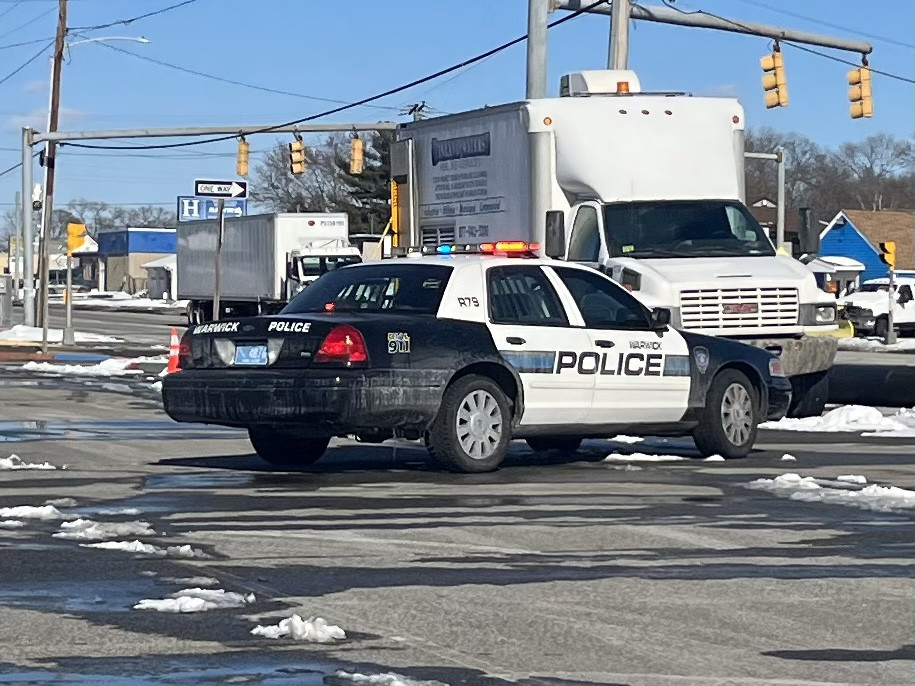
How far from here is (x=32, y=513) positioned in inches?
382

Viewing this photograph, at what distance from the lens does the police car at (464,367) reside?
38.0 ft

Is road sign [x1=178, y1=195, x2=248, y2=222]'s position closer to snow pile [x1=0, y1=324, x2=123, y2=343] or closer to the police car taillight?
snow pile [x1=0, y1=324, x2=123, y2=343]

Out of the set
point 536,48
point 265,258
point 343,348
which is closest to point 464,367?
point 343,348

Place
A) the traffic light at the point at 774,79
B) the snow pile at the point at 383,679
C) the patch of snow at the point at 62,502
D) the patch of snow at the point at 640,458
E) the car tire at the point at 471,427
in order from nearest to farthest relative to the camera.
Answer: the snow pile at the point at 383,679 → the patch of snow at the point at 62,502 → the car tire at the point at 471,427 → the patch of snow at the point at 640,458 → the traffic light at the point at 774,79

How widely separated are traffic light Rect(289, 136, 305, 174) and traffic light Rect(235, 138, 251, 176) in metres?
1.09

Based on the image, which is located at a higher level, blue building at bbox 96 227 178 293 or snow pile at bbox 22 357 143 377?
blue building at bbox 96 227 178 293

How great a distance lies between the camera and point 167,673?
5.75 metres

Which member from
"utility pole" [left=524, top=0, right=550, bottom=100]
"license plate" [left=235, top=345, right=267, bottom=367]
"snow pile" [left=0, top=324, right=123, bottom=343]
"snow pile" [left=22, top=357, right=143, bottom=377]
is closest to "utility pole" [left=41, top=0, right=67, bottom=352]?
"snow pile" [left=0, top=324, right=123, bottom=343]

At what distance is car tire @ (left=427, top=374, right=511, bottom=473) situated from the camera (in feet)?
39.0

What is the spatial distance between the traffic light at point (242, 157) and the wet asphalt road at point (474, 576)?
99.4ft

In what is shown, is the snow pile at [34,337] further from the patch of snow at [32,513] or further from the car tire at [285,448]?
the patch of snow at [32,513]

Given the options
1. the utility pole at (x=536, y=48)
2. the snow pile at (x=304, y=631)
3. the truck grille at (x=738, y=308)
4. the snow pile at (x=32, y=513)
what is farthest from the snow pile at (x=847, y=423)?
the snow pile at (x=304, y=631)

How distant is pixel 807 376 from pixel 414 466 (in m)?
6.21

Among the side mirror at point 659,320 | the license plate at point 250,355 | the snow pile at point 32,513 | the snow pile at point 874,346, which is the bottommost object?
the snow pile at point 874,346
